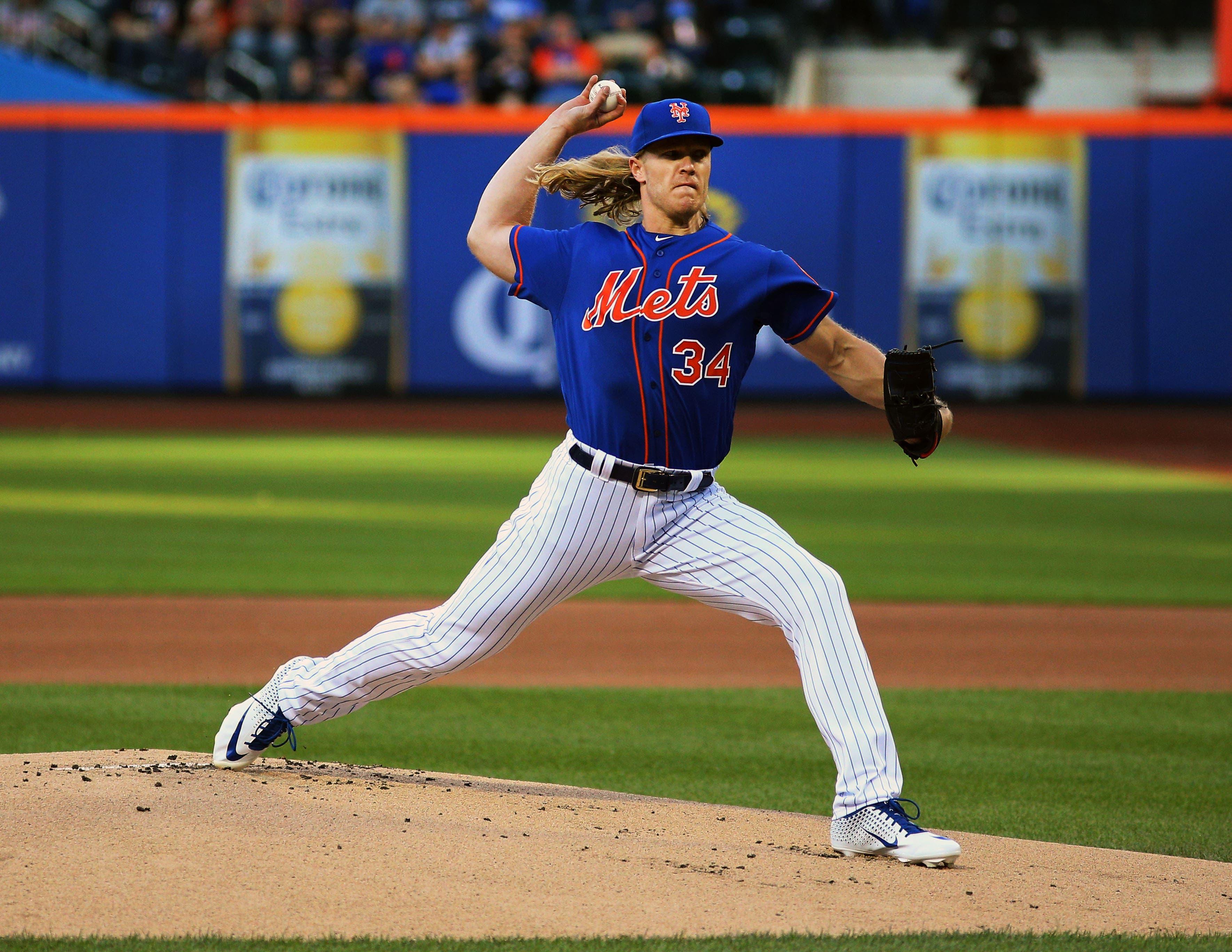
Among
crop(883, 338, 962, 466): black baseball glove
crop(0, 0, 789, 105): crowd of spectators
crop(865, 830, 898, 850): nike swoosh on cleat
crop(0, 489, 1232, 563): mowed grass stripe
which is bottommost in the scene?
crop(865, 830, 898, 850): nike swoosh on cleat

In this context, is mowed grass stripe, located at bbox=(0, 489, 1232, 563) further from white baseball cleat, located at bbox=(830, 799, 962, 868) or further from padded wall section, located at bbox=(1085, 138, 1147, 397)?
padded wall section, located at bbox=(1085, 138, 1147, 397)

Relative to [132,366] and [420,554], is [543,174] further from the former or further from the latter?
[132,366]

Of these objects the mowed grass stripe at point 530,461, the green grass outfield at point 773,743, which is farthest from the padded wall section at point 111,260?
the green grass outfield at point 773,743

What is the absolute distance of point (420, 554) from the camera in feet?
35.3

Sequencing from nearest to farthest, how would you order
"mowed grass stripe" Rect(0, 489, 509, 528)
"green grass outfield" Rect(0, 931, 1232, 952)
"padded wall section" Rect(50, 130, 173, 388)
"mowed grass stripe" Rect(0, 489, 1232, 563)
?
"green grass outfield" Rect(0, 931, 1232, 952) < "mowed grass stripe" Rect(0, 489, 1232, 563) < "mowed grass stripe" Rect(0, 489, 509, 528) < "padded wall section" Rect(50, 130, 173, 388)

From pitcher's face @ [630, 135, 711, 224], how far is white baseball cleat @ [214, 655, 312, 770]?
5.17 ft

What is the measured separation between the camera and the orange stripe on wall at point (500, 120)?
2114 cm

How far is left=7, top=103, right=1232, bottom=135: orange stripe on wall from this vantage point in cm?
2114

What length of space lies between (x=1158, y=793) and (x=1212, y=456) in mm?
15375

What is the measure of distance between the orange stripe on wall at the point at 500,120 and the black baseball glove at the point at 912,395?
57.8ft

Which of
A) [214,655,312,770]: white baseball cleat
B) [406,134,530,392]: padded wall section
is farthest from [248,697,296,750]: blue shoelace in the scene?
[406,134,530,392]: padded wall section

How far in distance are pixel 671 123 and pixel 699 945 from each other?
6.52 ft

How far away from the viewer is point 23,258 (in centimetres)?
2102

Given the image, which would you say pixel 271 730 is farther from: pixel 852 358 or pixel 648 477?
pixel 852 358
